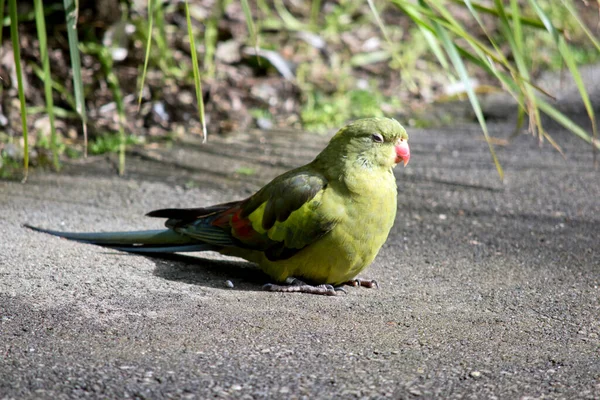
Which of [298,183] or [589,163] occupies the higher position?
[298,183]

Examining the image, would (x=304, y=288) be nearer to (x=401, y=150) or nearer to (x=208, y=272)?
(x=208, y=272)

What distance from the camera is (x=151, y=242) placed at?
325 cm

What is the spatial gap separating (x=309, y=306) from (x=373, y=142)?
2.29ft

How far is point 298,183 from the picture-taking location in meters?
2.96

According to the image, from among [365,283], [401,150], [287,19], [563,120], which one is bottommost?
[365,283]

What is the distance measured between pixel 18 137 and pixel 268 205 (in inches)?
100

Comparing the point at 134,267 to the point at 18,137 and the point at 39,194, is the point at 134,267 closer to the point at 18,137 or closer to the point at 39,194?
the point at 39,194

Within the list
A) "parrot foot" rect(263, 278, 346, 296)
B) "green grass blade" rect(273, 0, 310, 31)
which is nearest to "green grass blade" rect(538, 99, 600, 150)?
"parrot foot" rect(263, 278, 346, 296)

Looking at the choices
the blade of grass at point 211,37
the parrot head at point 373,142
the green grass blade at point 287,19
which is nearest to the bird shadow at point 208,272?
the parrot head at point 373,142

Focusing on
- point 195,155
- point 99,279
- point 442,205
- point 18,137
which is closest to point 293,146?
point 195,155

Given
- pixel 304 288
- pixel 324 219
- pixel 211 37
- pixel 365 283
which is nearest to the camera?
pixel 324 219

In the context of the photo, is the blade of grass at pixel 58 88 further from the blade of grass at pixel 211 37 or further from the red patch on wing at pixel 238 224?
the red patch on wing at pixel 238 224

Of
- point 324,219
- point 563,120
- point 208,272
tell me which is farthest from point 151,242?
point 563,120

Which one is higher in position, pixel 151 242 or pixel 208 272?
pixel 151 242
